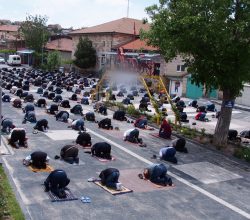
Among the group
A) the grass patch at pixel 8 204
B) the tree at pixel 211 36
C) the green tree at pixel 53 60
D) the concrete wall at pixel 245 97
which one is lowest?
the grass patch at pixel 8 204

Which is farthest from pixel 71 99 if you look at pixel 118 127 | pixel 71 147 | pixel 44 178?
pixel 44 178

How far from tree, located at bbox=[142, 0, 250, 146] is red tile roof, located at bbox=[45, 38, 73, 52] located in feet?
205

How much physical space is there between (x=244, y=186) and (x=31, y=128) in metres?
13.2

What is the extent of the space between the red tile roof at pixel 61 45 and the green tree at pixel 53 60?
12.1m

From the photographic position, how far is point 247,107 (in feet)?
135

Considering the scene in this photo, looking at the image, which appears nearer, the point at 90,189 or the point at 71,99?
the point at 90,189

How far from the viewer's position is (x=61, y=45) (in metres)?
85.4

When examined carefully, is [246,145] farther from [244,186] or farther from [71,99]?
[71,99]

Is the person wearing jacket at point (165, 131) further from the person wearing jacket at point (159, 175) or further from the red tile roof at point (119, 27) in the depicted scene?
the red tile roof at point (119, 27)

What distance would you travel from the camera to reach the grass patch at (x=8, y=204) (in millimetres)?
11027

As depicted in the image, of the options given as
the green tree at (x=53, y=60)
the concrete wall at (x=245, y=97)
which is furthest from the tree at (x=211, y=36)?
the green tree at (x=53, y=60)

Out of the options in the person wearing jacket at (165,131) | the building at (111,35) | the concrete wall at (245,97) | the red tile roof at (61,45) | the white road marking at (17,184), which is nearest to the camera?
the white road marking at (17,184)

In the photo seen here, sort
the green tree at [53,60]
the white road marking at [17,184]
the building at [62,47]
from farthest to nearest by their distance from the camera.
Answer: the building at [62,47], the green tree at [53,60], the white road marking at [17,184]

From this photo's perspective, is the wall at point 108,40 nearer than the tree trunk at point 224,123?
No
